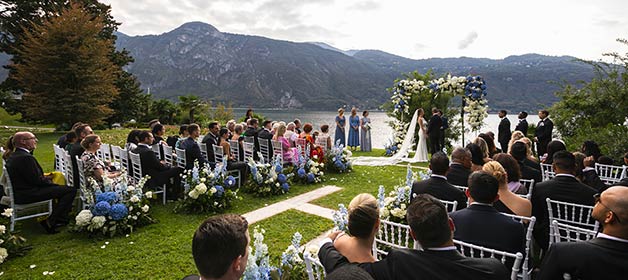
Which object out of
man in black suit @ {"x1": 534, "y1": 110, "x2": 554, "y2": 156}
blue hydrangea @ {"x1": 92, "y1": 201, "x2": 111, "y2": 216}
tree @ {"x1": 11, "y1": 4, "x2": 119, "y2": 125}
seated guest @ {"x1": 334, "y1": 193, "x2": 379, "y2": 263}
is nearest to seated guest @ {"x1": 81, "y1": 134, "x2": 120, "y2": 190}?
blue hydrangea @ {"x1": 92, "y1": 201, "x2": 111, "y2": 216}

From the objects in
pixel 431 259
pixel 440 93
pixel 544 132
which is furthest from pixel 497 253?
pixel 440 93

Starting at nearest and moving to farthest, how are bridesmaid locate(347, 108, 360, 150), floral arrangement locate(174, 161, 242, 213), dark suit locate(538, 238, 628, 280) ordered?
dark suit locate(538, 238, 628, 280) → floral arrangement locate(174, 161, 242, 213) → bridesmaid locate(347, 108, 360, 150)

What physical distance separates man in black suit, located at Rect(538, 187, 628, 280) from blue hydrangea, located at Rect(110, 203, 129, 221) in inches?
194

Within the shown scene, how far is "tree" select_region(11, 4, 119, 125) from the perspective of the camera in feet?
55.3

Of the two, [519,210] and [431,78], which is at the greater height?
[431,78]

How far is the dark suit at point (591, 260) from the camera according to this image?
5.35ft

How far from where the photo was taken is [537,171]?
15.1 ft

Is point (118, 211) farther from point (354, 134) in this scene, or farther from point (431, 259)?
point (354, 134)

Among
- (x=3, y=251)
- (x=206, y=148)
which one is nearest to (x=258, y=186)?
(x=206, y=148)

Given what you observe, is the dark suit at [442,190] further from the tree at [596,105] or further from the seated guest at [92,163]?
the tree at [596,105]

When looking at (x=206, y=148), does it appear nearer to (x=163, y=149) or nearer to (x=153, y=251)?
(x=163, y=149)

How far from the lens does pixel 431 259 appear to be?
1.52 m

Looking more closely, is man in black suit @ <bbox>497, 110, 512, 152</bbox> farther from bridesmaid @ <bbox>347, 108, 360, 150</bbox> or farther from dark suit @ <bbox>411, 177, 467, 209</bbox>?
dark suit @ <bbox>411, 177, 467, 209</bbox>

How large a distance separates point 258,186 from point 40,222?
3.51m
